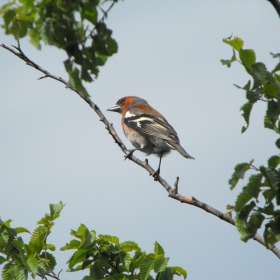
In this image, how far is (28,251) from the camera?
4.65 metres

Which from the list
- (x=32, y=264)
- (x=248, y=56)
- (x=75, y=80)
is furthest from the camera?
(x=32, y=264)

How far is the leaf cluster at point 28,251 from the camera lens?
175 inches

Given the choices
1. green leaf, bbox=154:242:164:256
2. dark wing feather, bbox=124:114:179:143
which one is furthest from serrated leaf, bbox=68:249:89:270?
dark wing feather, bbox=124:114:179:143

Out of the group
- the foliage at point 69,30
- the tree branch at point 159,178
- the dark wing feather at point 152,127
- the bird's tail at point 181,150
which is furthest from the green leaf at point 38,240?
the dark wing feather at point 152,127

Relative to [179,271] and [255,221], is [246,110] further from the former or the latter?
[179,271]

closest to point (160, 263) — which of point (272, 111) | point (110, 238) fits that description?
point (110, 238)

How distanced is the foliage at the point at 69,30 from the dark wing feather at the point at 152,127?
583 cm

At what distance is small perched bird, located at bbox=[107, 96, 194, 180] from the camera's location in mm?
8953

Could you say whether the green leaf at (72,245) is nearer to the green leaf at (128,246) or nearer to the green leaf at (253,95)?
the green leaf at (128,246)

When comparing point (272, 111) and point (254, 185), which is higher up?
point (272, 111)

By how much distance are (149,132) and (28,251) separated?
4.92 meters

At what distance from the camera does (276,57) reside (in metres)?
3.00

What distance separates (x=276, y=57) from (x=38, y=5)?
4.82ft

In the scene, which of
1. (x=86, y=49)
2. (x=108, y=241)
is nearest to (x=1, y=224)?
(x=108, y=241)
